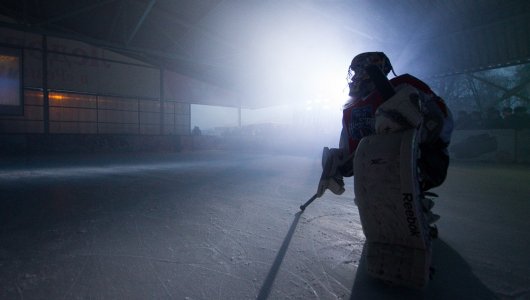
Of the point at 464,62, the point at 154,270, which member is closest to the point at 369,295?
the point at 154,270

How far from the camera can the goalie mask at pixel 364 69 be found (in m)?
1.67

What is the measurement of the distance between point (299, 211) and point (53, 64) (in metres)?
16.0

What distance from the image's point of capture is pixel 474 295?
1140mm

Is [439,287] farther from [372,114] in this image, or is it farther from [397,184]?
[372,114]

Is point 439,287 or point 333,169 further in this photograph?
point 333,169

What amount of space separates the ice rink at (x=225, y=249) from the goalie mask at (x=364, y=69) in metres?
1.08

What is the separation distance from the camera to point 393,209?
113 cm

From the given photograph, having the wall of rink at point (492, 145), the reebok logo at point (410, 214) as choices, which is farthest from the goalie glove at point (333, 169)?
the wall of rink at point (492, 145)

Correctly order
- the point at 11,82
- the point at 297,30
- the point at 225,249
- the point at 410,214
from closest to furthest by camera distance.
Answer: the point at 410,214 → the point at 225,249 → the point at 297,30 → the point at 11,82

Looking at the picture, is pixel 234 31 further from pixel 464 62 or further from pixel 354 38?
pixel 464 62

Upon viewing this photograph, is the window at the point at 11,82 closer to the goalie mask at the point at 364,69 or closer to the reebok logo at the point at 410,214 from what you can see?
the goalie mask at the point at 364,69

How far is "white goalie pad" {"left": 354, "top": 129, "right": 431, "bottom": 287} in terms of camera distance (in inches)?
42.4

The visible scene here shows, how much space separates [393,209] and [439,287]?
486 millimetres

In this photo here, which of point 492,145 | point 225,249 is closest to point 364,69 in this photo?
point 225,249
